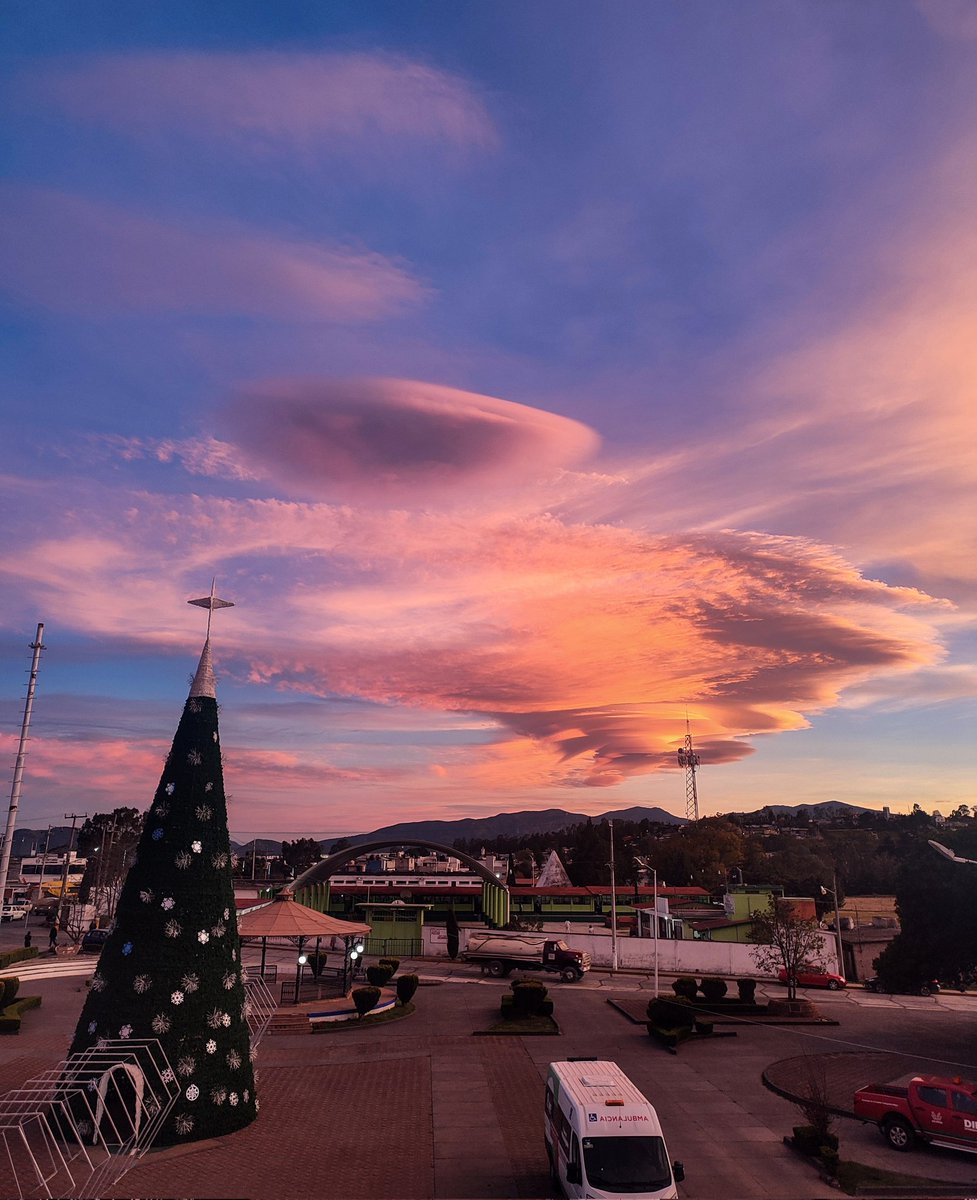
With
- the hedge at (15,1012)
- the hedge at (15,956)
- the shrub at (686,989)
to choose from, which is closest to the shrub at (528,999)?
the shrub at (686,989)

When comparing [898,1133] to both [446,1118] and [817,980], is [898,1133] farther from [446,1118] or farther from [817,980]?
[817,980]

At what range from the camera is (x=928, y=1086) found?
63.2 ft

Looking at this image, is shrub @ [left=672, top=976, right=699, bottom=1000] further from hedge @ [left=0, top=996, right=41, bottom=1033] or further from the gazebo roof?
hedge @ [left=0, top=996, right=41, bottom=1033]

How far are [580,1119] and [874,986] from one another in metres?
38.8

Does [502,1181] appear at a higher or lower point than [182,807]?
lower

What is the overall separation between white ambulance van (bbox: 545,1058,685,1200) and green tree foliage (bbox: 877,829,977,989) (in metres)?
22.5

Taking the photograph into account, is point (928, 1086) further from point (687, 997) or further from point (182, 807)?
point (182, 807)

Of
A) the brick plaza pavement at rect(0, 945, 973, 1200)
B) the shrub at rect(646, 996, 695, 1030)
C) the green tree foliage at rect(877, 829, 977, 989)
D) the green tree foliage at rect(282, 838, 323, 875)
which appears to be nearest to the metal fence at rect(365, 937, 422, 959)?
the brick plaza pavement at rect(0, 945, 973, 1200)

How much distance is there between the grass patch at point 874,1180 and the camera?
1647 cm

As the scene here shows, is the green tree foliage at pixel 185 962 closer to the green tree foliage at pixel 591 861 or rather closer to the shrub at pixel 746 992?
the shrub at pixel 746 992

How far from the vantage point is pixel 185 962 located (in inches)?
703

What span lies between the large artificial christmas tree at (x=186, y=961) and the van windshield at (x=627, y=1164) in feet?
29.2

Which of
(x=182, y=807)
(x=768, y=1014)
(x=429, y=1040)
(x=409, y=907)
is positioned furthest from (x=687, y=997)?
(x=409, y=907)

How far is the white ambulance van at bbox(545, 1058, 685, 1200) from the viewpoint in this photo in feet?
43.3
